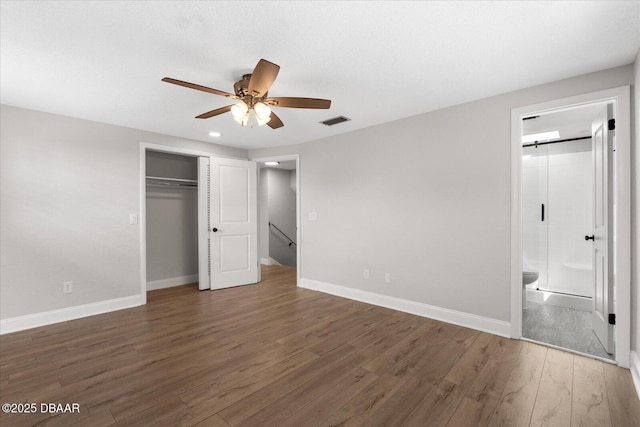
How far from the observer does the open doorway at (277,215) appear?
23.1 feet

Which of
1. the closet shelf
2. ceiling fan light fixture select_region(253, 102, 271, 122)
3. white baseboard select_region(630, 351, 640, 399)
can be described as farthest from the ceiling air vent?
white baseboard select_region(630, 351, 640, 399)

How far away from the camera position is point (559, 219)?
14.8 feet

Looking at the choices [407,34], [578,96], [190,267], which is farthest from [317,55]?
[190,267]

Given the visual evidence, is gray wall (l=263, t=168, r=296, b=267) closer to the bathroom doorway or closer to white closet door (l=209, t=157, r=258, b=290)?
white closet door (l=209, t=157, r=258, b=290)

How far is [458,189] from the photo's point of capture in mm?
3170

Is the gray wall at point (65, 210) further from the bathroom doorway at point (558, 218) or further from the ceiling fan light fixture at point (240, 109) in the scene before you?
the bathroom doorway at point (558, 218)

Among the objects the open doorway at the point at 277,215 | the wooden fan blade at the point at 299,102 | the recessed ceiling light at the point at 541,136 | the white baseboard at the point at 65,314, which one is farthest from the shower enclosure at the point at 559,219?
the white baseboard at the point at 65,314

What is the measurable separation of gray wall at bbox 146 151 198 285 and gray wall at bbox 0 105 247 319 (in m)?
0.92

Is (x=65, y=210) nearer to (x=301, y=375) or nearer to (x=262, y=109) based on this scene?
(x=262, y=109)

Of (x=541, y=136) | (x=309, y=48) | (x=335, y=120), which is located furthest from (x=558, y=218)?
(x=309, y=48)

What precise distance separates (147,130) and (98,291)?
7.37 feet

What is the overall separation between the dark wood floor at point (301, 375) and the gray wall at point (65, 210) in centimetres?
53

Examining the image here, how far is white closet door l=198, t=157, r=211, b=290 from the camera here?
471cm

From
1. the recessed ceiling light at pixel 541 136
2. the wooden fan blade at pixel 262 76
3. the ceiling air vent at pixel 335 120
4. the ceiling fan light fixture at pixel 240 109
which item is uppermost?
the ceiling air vent at pixel 335 120
